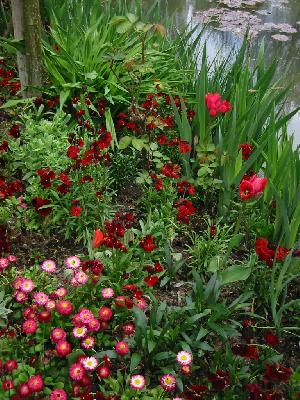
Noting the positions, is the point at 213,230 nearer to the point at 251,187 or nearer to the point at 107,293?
the point at 251,187

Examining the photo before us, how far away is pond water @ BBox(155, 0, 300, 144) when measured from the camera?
5305 mm

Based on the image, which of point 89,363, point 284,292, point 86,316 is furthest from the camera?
point 284,292

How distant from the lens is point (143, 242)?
1836 mm

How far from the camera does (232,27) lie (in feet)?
19.9

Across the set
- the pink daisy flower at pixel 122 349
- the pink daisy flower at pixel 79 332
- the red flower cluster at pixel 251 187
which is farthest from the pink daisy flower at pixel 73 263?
the red flower cluster at pixel 251 187

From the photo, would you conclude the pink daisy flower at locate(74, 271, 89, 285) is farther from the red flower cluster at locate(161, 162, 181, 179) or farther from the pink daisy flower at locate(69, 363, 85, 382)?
the red flower cluster at locate(161, 162, 181, 179)

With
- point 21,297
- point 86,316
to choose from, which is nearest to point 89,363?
point 86,316

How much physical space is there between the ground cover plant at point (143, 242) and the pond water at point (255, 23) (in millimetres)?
2402

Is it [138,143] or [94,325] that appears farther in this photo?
[138,143]

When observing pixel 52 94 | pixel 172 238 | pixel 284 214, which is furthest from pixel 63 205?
pixel 284 214

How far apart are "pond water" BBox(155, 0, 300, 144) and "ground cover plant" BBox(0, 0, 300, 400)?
2402 millimetres

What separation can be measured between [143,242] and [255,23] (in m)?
5.45

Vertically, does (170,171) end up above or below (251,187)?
below

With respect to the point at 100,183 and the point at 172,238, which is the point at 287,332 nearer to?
the point at 172,238
